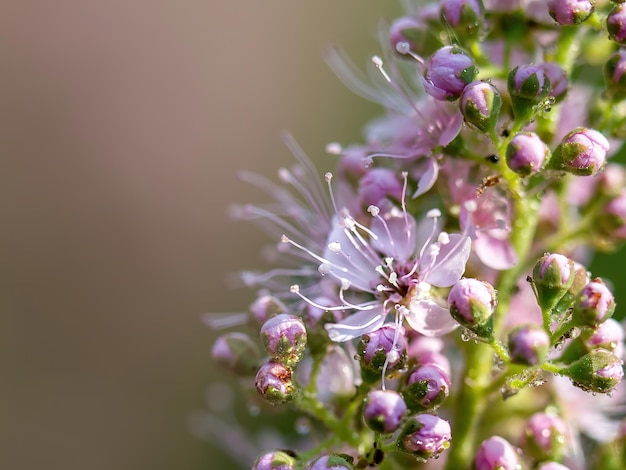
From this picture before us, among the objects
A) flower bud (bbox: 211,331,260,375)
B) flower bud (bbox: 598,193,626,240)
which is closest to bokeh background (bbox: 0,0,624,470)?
flower bud (bbox: 211,331,260,375)

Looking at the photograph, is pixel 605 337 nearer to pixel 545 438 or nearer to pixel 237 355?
pixel 545 438

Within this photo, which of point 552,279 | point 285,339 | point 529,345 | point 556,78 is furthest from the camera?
point 556,78

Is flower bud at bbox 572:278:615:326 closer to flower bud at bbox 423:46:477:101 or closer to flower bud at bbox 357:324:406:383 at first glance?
flower bud at bbox 357:324:406:383

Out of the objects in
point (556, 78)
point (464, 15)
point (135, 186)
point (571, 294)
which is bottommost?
point (135, 186)

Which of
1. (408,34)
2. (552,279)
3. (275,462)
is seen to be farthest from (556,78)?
(275,462)

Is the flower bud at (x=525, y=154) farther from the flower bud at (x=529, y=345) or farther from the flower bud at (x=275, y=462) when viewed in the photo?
the flower bud at (x=275, y=462)

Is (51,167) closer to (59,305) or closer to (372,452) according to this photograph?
(59,305)

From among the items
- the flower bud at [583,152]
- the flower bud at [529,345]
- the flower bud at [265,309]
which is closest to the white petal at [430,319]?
the flower bud at [529,345]
